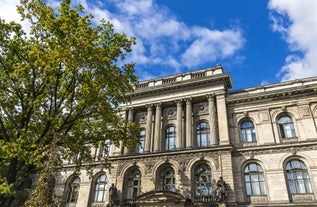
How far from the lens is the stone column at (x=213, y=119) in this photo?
2177 cm

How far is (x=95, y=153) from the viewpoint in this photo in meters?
26.7

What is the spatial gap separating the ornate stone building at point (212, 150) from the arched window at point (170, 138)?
3.9 inches

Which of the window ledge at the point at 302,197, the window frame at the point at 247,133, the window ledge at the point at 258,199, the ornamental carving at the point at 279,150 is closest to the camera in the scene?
the window ledge at the point at 302,197

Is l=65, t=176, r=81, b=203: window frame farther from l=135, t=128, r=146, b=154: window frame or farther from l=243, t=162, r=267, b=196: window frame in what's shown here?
l=243, t=162, r=267, b=196: window frame

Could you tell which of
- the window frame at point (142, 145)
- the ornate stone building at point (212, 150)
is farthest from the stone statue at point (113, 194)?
the window frame at point (142, 145)

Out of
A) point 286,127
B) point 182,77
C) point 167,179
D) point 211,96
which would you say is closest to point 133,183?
point 167,179

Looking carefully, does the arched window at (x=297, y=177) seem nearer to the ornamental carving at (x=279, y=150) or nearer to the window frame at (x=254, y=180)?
the ornamental carving at (x=279, y=150)

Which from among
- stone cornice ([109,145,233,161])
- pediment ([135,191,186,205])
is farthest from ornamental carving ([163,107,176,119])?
pediment ([135,191,186,205])

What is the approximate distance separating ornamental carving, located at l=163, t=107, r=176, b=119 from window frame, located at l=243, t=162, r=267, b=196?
8495 millimetres

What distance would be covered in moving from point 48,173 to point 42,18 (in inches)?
308

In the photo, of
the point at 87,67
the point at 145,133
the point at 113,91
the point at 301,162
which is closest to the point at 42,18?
the point at 87,67

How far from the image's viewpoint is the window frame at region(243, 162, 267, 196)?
19078mm

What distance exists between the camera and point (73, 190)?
82.4 feet

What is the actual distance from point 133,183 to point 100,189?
364cm
